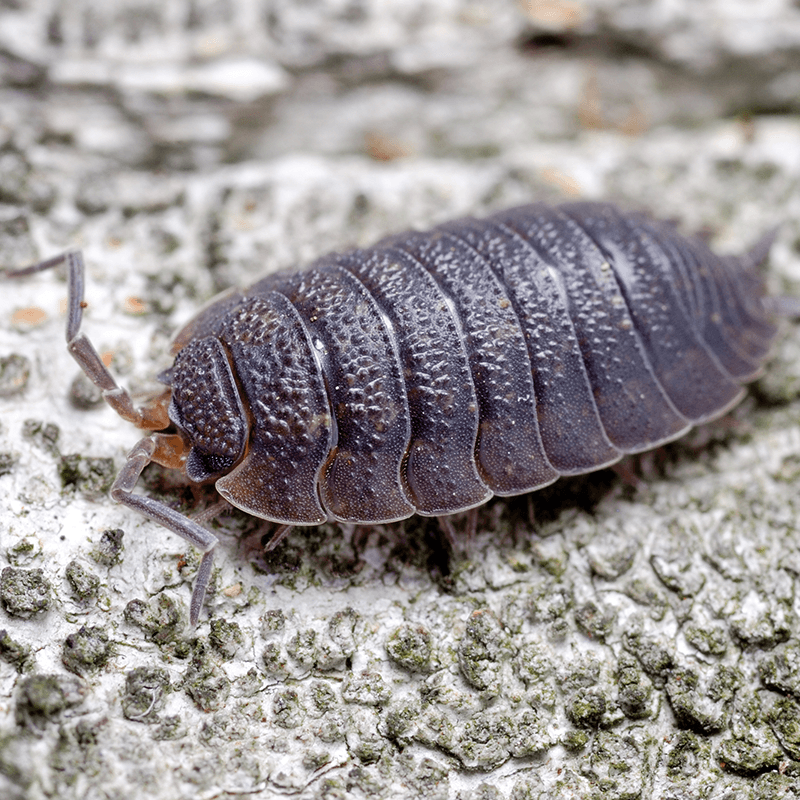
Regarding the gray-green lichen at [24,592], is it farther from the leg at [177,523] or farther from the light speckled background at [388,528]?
the leg at [177,523]

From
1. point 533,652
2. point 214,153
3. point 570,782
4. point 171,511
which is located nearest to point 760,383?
point 533,652

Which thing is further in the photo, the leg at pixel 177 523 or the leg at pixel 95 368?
the leg at pixel 95 368

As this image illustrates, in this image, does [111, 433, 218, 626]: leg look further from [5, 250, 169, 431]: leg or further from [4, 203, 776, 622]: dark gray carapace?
[5, 250, 169, 431]: leg

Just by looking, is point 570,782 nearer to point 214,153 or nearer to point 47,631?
point 47,631

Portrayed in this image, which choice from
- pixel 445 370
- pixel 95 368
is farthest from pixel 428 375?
pixel 95 368

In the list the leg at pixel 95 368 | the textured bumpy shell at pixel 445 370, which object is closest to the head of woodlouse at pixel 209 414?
the textured bumpy shell at pixel 445 370
